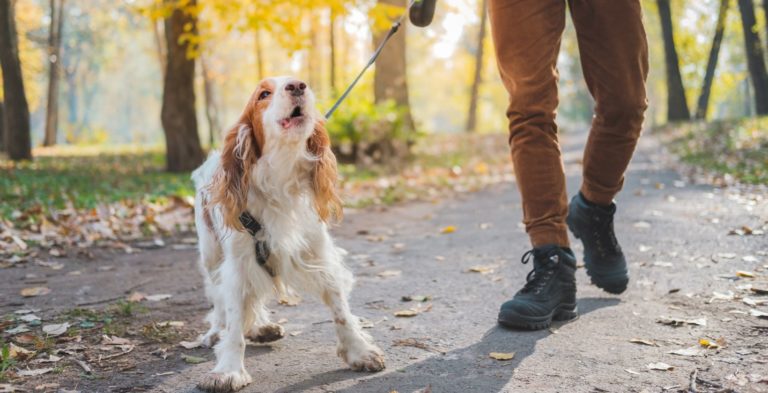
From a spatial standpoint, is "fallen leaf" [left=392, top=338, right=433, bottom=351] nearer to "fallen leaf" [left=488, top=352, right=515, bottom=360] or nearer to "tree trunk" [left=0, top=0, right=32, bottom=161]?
"fallen leaf" [left=488, top=352, right=515, bottom=360]

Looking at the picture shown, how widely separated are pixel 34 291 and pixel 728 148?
12376mm

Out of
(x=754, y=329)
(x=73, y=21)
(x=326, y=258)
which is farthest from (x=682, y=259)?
(x=73, y=21)

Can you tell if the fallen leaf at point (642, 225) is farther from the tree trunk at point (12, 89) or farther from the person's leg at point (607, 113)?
the tree trunk at point (12, 89)

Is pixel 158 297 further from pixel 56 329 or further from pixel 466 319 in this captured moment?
pixel 466 319

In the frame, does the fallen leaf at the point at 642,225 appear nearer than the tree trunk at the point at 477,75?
Yes

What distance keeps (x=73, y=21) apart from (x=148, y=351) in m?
56.1

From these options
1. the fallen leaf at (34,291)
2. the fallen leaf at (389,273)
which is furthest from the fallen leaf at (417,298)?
the fallen leaf at (34,291)

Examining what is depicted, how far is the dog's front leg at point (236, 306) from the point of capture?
2.71 meters

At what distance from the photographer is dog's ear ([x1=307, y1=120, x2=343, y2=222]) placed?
9.68 feet

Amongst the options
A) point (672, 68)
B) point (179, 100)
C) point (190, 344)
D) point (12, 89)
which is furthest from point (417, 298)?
point (672, 68)

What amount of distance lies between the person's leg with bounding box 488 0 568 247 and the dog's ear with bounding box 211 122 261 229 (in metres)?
1.24

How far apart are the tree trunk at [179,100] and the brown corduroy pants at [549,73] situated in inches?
356

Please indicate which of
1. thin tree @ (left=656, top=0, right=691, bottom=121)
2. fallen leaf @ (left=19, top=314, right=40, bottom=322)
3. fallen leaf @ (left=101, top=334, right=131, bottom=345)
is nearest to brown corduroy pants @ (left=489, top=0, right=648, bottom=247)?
fallen leaf @ (left=101, top=334, right=131, bottom=345)

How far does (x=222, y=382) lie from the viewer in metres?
2.59
